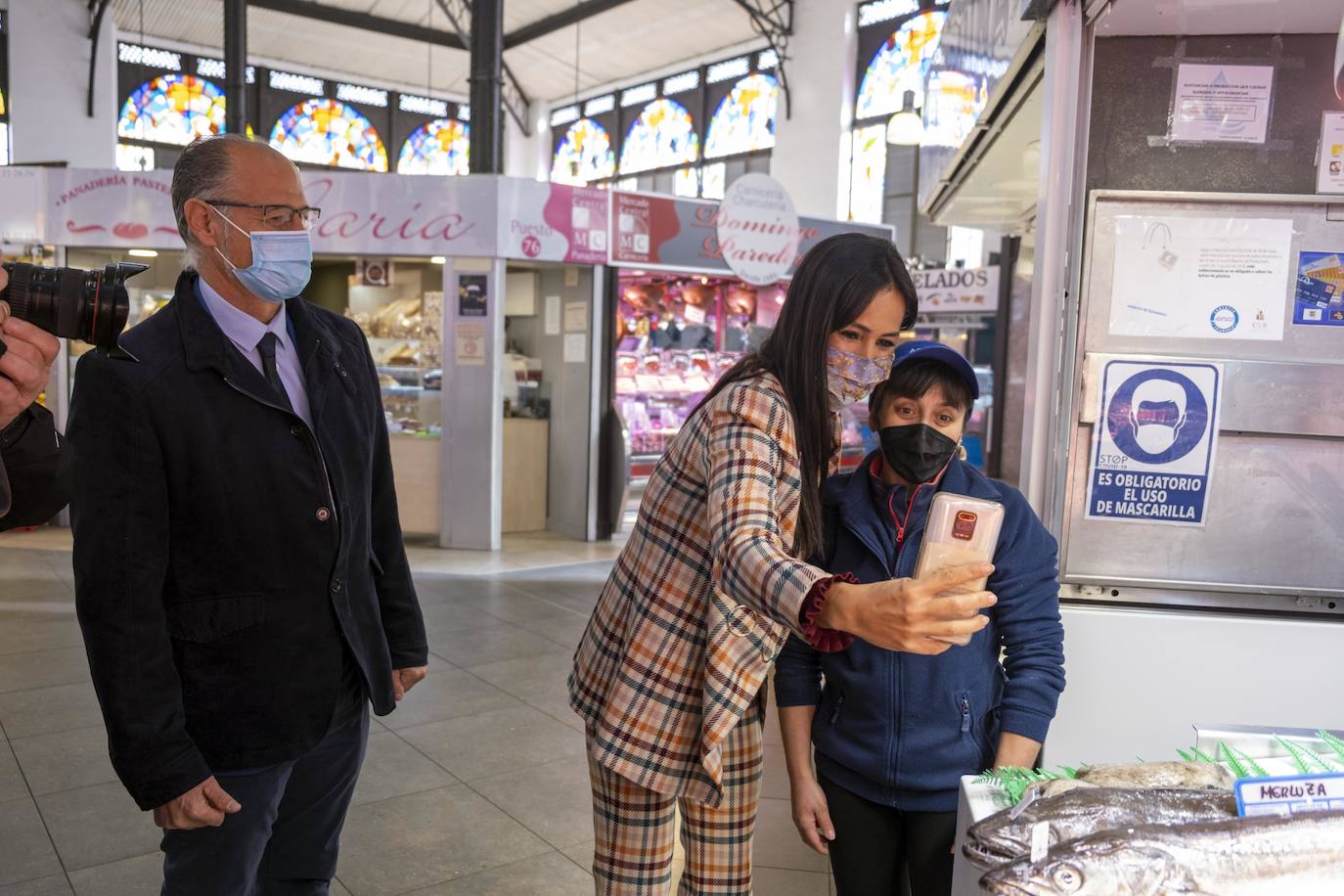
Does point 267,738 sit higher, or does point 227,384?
point 227,384

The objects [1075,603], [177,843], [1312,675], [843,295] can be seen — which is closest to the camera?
[843,295]

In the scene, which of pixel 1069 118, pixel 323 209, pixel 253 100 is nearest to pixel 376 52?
pixel 253 100

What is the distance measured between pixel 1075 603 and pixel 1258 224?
869 millimetres

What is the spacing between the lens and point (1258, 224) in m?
2.06

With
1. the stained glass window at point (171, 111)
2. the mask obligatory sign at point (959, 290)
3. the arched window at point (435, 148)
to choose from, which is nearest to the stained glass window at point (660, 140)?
the arched window at point (435, 148)

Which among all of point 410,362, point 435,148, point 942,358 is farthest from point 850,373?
point 435,148

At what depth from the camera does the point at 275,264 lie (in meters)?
1.88

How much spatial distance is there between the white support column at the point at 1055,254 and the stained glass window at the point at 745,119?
1527 centimetres

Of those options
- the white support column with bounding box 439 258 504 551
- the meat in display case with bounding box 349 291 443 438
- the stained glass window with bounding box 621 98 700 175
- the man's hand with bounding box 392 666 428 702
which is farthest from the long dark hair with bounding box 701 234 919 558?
the stained glass window with bounding box 621 98 700 175

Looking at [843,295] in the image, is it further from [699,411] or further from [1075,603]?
[1075,603]

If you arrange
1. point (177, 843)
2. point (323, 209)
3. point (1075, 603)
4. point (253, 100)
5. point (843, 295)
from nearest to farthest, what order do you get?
point (843, 295) < point (177, 843) < point (1075, 603) < point (323, 209) < point (253, 100)

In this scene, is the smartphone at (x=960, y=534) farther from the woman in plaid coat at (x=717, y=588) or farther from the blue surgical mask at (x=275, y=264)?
the blue surgical mask at (x=275, y=264)

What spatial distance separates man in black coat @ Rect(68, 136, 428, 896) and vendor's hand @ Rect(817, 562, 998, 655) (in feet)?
3.62

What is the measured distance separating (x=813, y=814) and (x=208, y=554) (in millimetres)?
1108
